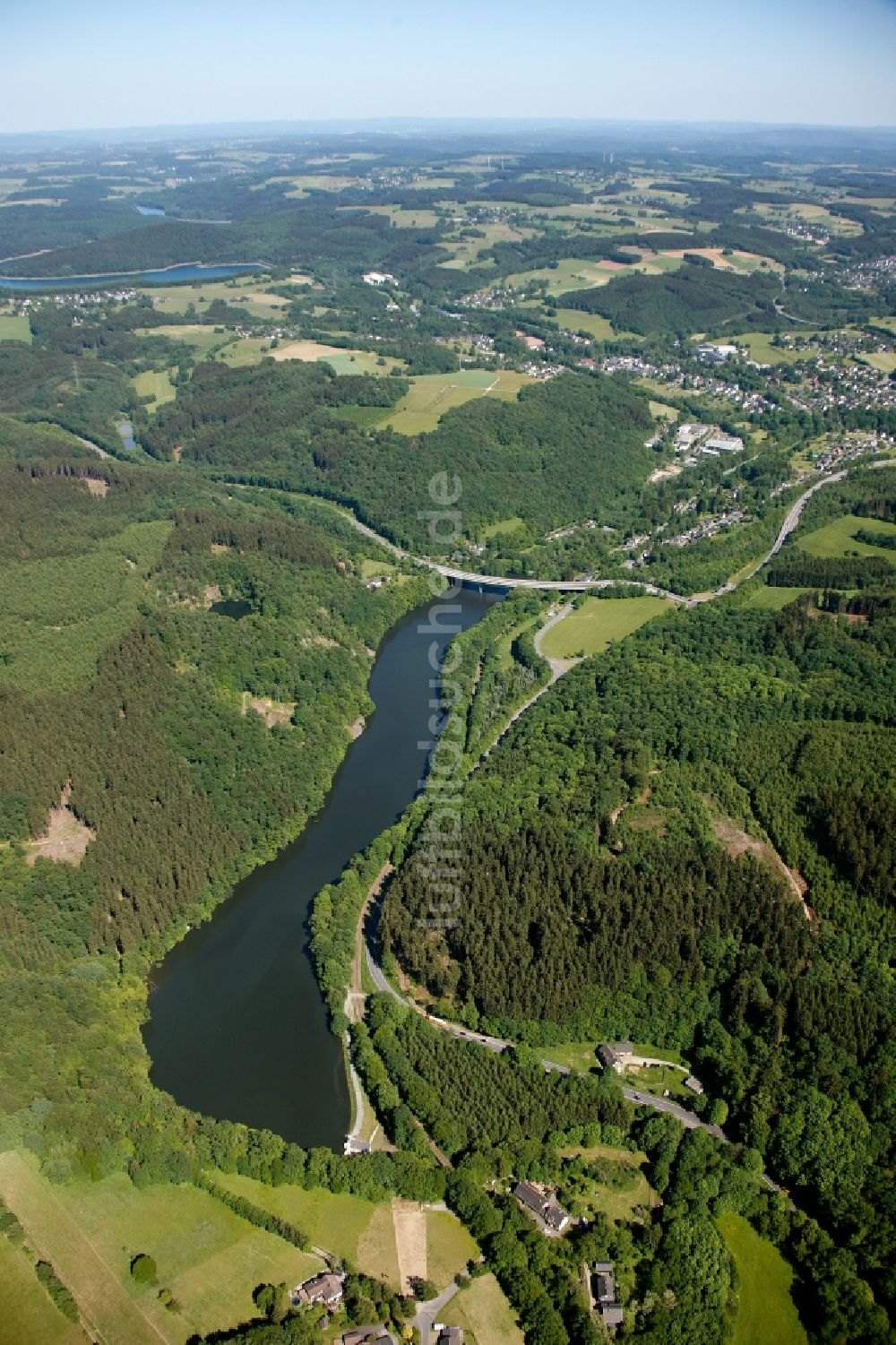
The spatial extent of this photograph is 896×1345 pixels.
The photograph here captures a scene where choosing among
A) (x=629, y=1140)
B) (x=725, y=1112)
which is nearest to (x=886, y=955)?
(x=725, y=1112)

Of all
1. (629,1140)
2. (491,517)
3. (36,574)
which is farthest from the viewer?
(491,517)

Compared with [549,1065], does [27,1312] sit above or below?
below

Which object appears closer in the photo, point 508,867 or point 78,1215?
point 78,1215

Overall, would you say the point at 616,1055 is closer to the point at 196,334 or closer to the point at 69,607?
the point at 69,607

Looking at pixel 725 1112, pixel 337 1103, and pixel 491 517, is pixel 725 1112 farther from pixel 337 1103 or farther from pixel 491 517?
pixel 491 517

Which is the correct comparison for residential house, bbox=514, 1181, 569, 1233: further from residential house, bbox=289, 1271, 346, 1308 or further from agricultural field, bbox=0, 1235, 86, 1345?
agricultural field, bbox=0, 1235, 86, 1345

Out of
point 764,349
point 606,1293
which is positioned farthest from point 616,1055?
point 764,349
